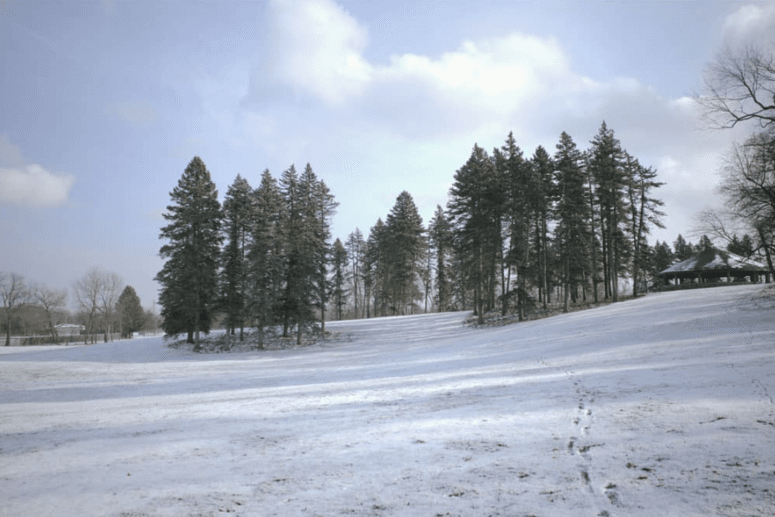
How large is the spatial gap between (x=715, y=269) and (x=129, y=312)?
298 feet

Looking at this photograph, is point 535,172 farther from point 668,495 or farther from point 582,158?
point 668,495

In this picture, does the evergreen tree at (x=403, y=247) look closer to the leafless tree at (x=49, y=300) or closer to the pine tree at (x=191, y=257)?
the pine tree at (x=191, y=257)

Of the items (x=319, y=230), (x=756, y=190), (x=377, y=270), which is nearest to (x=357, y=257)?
(x=377, y=270)

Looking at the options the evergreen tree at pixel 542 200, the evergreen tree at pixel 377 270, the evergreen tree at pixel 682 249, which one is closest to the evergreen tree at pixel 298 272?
the evergreen tree at pixel 542 200

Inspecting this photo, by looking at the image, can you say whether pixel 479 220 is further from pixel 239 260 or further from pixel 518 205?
pixel 239 260

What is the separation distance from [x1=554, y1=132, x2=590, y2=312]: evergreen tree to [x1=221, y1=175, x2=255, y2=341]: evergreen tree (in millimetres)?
29081

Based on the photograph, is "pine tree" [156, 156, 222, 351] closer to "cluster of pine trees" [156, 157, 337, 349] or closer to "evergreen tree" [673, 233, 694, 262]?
"cluster of pine trees" [156, 157, 337, 349]

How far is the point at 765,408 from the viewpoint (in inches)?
261

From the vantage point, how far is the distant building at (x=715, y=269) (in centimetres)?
4519

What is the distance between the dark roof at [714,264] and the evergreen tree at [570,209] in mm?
19260

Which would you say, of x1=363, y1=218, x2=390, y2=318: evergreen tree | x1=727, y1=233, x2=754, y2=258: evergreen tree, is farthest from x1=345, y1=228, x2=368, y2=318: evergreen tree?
x1=727, y1=233, x2=754, y2=258: evergreen tree

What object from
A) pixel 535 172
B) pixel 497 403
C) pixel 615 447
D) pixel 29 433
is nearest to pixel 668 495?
pixel 615 447

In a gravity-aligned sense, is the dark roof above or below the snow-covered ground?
above

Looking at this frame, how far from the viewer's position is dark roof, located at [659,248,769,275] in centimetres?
4478
